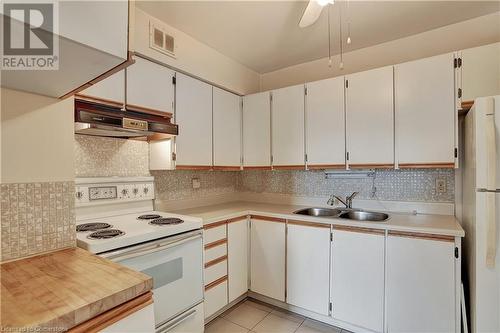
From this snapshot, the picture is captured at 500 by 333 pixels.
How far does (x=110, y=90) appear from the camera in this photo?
1.72 metres

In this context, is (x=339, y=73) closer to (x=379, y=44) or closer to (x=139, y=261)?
(x=379, y=44)

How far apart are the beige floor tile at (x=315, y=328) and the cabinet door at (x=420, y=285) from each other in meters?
0.46

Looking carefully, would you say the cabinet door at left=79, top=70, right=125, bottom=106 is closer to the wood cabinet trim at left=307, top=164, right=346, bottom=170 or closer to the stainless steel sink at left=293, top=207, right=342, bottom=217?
the wood cabinet trim at left=307, top=164, right=346, bottom=170

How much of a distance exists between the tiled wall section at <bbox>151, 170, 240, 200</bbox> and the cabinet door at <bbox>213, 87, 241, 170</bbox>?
370 mm

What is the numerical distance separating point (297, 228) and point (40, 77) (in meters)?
2.00

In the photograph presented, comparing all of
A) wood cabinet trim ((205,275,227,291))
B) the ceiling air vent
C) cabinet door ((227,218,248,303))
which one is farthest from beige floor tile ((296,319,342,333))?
the ceiling air vent

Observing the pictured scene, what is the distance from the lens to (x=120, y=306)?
757mm

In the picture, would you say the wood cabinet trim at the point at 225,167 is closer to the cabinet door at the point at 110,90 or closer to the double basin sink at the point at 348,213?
the double basin sink at the point at 348,213

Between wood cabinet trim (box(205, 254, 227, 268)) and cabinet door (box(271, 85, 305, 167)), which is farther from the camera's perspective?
cabinet door (box(271, 85, 305, 167))

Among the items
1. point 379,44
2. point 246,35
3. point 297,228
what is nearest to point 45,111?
point 246,35

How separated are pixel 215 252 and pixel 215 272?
172 millimetres

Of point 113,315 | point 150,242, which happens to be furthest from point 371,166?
point 113,315

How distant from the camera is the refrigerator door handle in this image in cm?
139

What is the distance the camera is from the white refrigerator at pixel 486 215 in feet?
4.61
